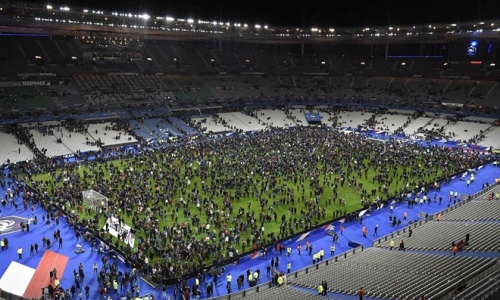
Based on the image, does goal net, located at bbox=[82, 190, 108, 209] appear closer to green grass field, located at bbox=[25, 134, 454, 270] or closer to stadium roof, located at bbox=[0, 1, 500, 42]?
green grass field, located at bbox=[25, 134, 454, 270]

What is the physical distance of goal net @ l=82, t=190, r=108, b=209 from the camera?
28422mm

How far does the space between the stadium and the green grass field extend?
221 millimetres

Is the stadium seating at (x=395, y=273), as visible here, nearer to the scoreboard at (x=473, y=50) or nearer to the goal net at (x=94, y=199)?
the goal net at (x=94, y=199)

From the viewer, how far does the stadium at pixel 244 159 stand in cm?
1988

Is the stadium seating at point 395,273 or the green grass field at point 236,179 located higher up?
the green grass field at point 236,179

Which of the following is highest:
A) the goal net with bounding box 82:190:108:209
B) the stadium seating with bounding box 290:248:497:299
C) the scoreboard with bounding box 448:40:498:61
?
the scoreboard with bounding box 448:40:498:61

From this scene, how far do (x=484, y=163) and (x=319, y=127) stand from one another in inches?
1023

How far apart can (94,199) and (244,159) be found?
16439 millimetres

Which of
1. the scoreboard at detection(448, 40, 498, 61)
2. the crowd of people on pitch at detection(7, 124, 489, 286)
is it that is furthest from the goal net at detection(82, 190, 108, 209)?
the scoreboard at detection(448, 40, 498, 61)

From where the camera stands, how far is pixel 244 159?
135ft

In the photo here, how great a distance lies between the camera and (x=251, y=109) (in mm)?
69875

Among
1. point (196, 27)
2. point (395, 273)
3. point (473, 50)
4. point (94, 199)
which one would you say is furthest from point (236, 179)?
point (473, 50)

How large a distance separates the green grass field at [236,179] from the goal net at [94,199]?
66 centimetres

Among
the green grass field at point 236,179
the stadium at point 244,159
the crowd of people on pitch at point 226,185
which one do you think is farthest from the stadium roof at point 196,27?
the green grass field at point 236,179
